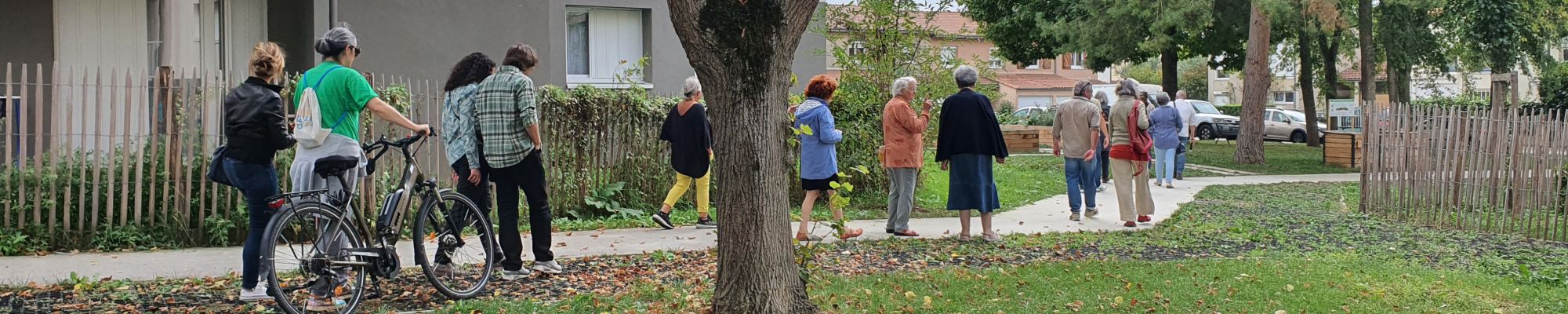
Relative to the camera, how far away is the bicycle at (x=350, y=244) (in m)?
5.64

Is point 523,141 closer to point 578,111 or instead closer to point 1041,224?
point 578,111

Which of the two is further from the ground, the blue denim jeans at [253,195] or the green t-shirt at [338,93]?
the green t-shirt at [338,93]

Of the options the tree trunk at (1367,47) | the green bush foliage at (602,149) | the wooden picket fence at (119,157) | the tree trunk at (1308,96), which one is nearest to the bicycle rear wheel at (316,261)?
the wooden picket fence at (119,157)

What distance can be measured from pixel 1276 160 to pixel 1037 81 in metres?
41.5

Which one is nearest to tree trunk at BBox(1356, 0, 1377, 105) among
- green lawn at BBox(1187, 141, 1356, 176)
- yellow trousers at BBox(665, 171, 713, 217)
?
green lawn at BBox(1187, 141, 1356, 176)

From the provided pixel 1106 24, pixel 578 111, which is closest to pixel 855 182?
pixel 578 111

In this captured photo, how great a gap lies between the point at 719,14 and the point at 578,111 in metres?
5.88

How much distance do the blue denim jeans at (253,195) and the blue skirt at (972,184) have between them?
15.6ft

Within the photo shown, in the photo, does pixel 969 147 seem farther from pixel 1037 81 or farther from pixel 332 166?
pixel 1037 81

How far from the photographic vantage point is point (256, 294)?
6.00 meters

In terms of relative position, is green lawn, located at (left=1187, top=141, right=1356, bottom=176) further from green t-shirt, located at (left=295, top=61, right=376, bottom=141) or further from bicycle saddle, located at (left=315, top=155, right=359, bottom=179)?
bicycle saddle, located at (left=315, top=155, right=359, bottom=179)

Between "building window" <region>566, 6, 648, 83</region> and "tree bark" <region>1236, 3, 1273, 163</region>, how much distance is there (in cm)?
1131

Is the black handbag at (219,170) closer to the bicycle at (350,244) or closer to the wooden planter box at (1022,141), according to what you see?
the bicycle at (350,244)

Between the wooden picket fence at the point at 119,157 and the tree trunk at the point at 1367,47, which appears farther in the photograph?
the tree trunk at the point at 1367,47
